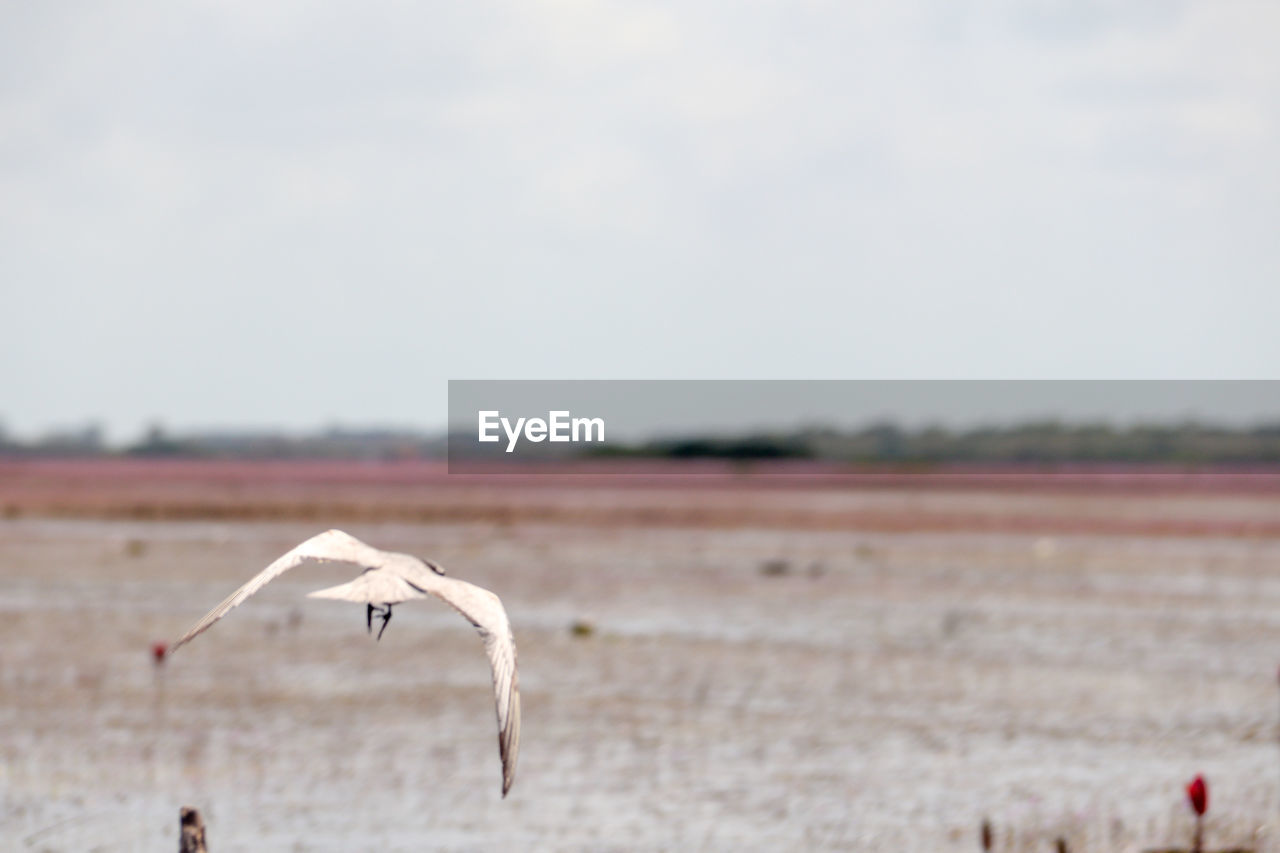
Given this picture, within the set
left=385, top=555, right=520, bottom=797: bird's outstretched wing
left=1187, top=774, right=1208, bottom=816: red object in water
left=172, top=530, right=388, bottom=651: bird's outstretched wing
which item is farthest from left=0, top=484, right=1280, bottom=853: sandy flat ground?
left=385, top=555, right=520, bottom=797: bird's outstretched wing

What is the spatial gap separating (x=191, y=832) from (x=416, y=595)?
2645mm

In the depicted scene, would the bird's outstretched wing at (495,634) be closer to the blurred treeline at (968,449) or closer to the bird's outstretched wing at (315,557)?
the bird's outstretched wing at (315,557)

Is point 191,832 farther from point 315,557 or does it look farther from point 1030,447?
point 1030,447

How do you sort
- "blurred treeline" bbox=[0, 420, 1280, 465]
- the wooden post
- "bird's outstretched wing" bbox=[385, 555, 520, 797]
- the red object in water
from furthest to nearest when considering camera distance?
"blurred treeline" bbox=[0, 420, 1280, 465] < the red object in water < the wooden post < "bird's outstretched wing" bbox=[385, 555, 520, 797]

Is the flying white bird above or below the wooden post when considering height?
above

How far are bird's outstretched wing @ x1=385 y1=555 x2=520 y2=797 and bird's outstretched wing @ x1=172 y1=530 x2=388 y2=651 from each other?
17 cm

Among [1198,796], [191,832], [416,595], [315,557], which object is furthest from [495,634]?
[1198,796]

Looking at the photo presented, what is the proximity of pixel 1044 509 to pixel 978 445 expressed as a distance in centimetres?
4343

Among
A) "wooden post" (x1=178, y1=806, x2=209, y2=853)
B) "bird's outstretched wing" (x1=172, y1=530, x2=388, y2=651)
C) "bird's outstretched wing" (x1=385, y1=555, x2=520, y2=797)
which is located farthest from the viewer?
"wooden post" (x1=178, y1=806, x2=209, y2=853)

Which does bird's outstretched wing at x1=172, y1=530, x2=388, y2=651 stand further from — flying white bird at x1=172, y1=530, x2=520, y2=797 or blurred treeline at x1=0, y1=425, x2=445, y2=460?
blurred treeline at x1=0, y1=425, x2=445, y2=460

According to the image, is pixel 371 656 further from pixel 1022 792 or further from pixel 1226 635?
pixel 1226 635

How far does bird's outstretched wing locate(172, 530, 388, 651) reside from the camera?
8.59 m

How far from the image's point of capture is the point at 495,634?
8.41m

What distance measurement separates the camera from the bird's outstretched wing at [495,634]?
8.06 metres
